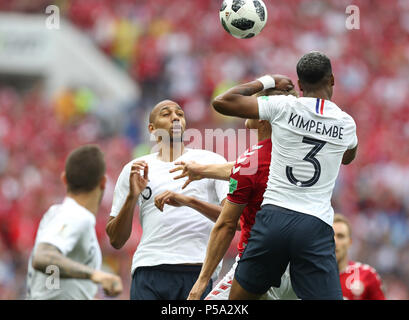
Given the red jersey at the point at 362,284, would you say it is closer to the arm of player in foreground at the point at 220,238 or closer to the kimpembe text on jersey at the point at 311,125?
the arm of player in foreground at the point at 220,238

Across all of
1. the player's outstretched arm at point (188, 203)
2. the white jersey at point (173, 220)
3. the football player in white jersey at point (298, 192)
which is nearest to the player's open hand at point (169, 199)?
the player's outstretched arm at point (188, 203)

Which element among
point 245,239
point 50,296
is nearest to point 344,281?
point 245,239

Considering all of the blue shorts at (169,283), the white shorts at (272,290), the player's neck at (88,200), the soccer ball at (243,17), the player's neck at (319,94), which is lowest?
the blue shorts at (169,283)

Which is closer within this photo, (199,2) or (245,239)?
(245,239)

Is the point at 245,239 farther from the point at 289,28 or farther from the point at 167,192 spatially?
the point at 289,28

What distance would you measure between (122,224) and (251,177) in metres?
1.25

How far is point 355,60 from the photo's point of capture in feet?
59.9

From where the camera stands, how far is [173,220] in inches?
228

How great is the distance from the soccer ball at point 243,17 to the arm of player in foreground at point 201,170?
95 cm

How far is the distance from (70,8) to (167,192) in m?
16.4

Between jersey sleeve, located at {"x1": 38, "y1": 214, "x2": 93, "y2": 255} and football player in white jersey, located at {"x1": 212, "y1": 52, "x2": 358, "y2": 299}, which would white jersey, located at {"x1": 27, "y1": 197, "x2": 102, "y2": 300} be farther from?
football player in white jersey, located at {"x1": 212, "y1": 52, "x2": 358, "y2": 299}

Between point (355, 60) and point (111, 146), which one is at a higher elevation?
point (355, 60)

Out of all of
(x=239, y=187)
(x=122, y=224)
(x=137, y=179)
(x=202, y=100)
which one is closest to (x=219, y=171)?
(x=239, y=187)

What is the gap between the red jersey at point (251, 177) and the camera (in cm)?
487
